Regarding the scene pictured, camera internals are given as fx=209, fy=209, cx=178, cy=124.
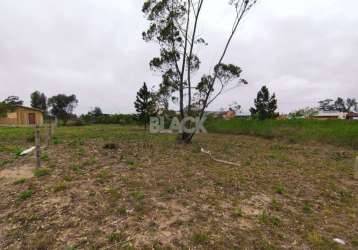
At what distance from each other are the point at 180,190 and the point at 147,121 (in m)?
16.1

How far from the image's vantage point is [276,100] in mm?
26281

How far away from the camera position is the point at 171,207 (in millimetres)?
2938

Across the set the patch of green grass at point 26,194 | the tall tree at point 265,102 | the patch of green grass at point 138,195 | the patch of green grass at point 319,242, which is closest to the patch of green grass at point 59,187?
the patch of green grass at point 26,194

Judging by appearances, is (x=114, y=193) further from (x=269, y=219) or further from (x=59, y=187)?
(x=269, y=219)

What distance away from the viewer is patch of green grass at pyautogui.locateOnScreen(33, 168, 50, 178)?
13.3 feet

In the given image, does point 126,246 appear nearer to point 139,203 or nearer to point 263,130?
point 139,203

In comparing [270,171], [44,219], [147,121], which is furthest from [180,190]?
[147,121]

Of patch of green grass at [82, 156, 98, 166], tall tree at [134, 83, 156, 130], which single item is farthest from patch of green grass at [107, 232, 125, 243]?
tall tree at [134, 83, 156, 130]

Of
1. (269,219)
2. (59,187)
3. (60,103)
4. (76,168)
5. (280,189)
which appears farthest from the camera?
(60,103)

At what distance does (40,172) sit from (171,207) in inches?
116

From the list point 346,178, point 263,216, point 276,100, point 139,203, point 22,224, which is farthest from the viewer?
point 276,100

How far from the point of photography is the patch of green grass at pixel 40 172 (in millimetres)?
4069

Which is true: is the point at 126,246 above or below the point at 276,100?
below

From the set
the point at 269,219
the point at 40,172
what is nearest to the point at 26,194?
the point at 40,172
